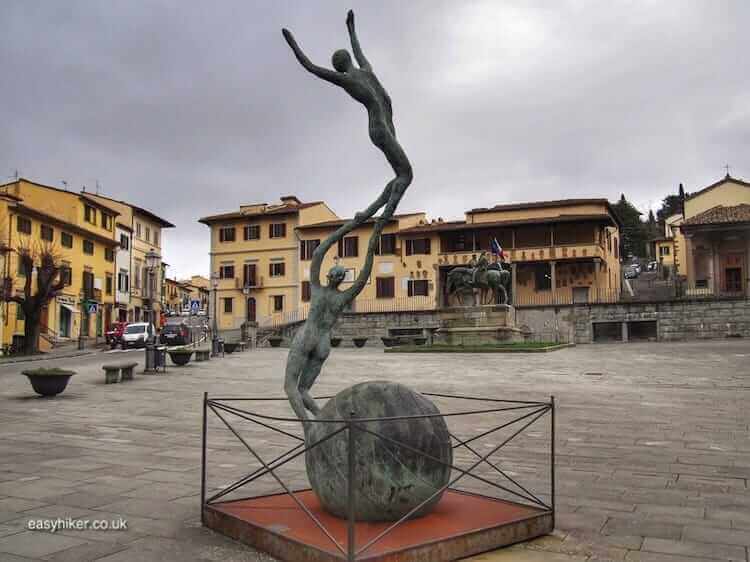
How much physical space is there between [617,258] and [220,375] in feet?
137

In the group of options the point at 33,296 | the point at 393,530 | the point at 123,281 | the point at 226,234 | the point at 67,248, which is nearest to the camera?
the point at 393,530

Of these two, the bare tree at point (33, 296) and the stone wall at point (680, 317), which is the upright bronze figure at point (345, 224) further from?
the stone wall at point (680, 317)

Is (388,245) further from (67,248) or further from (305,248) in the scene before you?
(67,248)

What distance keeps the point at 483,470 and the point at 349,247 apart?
45258 millimetres

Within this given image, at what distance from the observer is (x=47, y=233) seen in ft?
144

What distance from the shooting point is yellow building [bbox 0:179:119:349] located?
40.1 m

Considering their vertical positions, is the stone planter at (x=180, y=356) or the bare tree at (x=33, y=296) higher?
the bare tree at (x=33, y=296)

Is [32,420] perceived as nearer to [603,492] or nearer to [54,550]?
[54,550]

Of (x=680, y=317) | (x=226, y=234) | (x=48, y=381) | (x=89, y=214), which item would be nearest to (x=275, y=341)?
(x=226, y=234)

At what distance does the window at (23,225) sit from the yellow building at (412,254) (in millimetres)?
12424

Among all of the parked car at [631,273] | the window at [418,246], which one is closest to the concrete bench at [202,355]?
the window at [418,246]

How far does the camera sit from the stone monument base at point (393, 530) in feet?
13.9

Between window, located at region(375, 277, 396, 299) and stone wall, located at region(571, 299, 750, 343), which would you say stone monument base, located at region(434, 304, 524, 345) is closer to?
stone wall, located at region(571, 299, 750, 343)

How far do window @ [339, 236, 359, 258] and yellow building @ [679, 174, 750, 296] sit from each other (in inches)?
950
